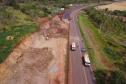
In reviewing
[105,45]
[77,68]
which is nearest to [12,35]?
[105,45]

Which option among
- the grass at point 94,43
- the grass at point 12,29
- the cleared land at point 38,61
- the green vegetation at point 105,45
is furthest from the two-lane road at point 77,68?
the grass at point 12,29

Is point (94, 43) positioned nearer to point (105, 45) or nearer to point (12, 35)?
point (105, 45)

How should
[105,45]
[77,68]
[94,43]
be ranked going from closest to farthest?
[77,68] < [105,45] < [94,43]

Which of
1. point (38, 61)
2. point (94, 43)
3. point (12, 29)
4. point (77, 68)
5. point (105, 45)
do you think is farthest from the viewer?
point (12, 29)

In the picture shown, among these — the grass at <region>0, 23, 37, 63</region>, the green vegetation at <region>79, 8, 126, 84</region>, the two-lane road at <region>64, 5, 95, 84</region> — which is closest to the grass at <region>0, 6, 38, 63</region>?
the grass at <region>0, 23, 37, 63</region>

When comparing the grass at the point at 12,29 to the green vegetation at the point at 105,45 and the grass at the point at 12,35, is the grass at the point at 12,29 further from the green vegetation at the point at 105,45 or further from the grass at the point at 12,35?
the green vegetation at the point at 105,45

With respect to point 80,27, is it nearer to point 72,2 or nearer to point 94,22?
point 94,22
